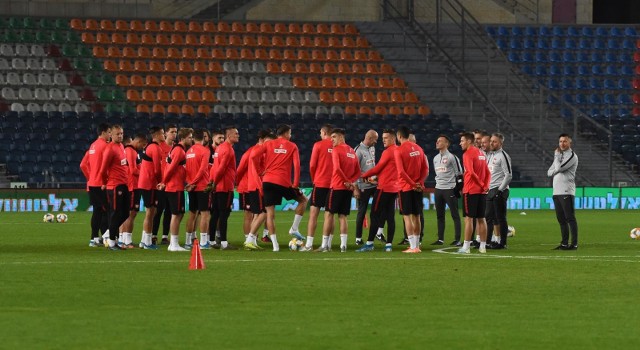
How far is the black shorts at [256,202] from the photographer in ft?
73.8

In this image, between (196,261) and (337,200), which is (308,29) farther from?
(196,261)

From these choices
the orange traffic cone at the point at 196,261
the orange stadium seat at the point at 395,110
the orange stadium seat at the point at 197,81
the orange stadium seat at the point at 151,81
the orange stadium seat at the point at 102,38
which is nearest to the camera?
the orange traffic cone at the point at 196,261

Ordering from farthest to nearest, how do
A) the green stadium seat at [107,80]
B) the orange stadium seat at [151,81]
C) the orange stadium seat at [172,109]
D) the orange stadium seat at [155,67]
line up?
the orange stadium seat at [155,67] < the orange stadium seat at [151,81] < the green stadium seat at [107,80] < the orange stadium seat at [172,109]

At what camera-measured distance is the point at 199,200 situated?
2256cm

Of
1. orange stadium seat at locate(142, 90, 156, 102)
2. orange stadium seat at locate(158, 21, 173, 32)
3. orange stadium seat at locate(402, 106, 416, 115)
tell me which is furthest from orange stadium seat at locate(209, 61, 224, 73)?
orange stadium seat at locate(402, 106, 416, 115)

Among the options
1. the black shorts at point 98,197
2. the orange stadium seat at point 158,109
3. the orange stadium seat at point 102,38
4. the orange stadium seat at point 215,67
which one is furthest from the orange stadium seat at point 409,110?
the black shorts at point 98,197

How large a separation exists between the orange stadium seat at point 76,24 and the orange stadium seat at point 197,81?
190 inches

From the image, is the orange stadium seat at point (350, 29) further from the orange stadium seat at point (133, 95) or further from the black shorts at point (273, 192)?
the black shorts at point (273, 192)

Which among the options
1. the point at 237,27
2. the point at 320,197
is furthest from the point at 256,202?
the point at 237,27

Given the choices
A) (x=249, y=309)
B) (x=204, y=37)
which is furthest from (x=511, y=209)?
(x=249, y=309)

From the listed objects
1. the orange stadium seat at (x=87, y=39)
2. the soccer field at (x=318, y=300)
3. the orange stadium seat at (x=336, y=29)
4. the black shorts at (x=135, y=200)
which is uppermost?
the orange stadium seat at (x=336, y=29)

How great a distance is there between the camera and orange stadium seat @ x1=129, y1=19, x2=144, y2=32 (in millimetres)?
51750

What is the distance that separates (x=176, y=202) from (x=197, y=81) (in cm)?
2926

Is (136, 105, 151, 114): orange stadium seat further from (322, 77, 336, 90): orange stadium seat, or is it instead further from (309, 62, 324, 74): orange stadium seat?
(322, 77, 336, 90): orange stadium seat
